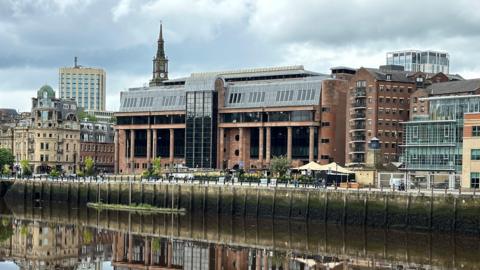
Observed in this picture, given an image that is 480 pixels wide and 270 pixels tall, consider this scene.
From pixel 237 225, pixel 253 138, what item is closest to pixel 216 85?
pixel 253 138

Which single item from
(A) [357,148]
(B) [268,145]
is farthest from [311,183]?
(B) [268,145]

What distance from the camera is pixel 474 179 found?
111375mm

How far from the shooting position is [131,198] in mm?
133500

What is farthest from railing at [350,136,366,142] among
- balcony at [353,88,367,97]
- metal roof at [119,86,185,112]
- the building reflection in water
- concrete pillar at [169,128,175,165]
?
the building reflection in water

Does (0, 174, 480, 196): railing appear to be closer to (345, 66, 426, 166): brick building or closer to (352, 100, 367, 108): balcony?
(345, 66, 426, 166): brick building

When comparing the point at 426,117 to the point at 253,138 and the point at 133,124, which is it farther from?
the point at 133,124

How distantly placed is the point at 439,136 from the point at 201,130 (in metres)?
60.6

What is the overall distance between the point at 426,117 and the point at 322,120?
32.7m

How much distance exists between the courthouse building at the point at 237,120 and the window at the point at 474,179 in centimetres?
A: 5581

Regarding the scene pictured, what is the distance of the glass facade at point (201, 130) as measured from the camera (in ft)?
589

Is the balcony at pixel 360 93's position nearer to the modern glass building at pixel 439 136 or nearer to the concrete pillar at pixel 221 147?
the modern glass building at pixel 439 136

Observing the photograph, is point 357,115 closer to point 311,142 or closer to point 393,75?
point 393,75

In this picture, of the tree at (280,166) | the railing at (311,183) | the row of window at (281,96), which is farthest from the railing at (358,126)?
the railing at (311,183)

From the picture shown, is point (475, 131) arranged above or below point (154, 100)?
below
